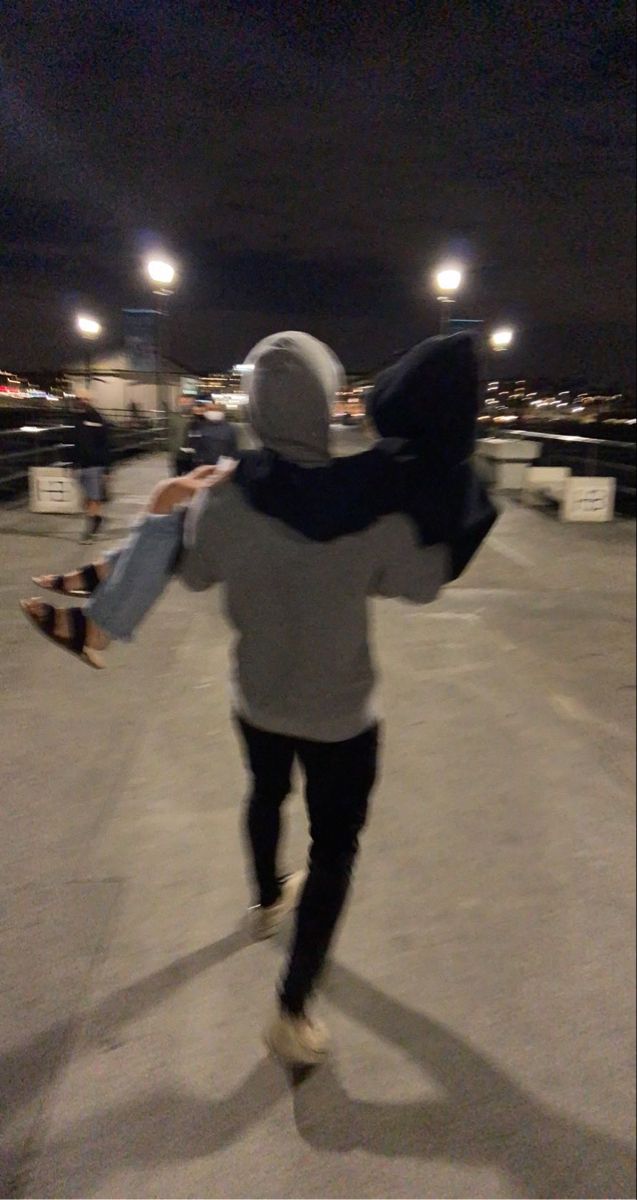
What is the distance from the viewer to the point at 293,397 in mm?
1469

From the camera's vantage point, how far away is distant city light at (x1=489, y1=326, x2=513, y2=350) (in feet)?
7.27

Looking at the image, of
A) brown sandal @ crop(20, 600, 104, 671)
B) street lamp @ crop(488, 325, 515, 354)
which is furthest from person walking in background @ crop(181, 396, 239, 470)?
street lamp @ crop(488, 325, 515, 354)

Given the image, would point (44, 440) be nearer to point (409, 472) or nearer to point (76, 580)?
point (76, 580)

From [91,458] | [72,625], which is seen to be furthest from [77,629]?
[91,458]

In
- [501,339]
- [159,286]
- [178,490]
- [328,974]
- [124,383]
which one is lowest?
[328,974]

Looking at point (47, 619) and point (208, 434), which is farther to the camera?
point (208, 434)

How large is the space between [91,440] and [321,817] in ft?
7.89

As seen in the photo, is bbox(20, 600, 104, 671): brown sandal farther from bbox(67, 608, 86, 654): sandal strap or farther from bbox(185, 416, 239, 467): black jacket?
bbox(185, 416, 239, 467): black jacket

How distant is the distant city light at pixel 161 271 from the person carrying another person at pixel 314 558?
77 cm

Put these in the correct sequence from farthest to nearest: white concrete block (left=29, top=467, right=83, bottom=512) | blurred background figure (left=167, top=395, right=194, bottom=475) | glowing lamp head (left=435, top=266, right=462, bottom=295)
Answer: white concrete block (left=29, top=467, right=83, bottom=512) < glowing lamp head (left=435, top=266, right=462, bottom=295) < blurred background figure (left=167, top=395, right=194, bottom=475)

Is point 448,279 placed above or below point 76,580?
above

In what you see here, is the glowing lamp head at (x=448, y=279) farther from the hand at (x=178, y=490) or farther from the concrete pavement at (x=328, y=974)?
the concrete pavement at (x=328, y=974)

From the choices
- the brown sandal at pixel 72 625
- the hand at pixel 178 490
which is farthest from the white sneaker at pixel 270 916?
the hand at pixel 178 490

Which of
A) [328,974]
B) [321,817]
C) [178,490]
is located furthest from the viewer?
[328,974]
